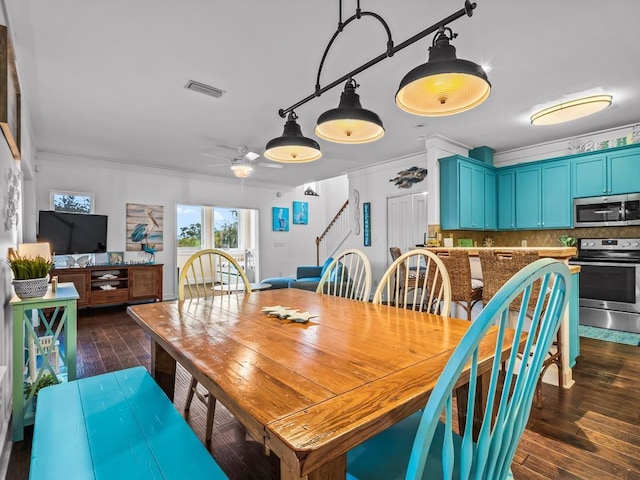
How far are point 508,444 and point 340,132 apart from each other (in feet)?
5.25

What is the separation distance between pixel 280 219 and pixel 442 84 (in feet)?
22.4

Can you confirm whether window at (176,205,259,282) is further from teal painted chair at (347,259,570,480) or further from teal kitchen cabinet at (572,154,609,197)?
teal painted chair at (347,259,570,480)

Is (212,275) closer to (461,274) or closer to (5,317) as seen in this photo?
(5,317)

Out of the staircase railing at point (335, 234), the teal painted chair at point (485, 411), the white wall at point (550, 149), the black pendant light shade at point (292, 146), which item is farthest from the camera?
the staircase railing at point (335, 234)

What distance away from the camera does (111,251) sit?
5.79 metres

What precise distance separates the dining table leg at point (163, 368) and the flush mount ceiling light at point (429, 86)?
1341 millimetres

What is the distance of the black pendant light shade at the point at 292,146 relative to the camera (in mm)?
2004

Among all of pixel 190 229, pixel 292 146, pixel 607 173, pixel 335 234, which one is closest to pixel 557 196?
pixel 607 173

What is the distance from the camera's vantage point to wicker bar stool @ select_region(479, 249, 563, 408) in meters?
2.39

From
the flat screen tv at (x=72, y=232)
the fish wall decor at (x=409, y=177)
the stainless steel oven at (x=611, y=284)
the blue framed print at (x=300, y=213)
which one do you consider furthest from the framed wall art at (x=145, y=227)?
the stainless steel oven at (x=611, y=284)

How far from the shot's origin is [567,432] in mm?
1938

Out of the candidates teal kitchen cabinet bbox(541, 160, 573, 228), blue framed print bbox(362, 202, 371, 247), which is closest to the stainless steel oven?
teal kitchen cabinet bbox(541, 160, 573, 228)

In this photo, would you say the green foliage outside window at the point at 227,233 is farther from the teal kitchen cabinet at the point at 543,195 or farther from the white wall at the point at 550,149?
the teal kitchen cabinet at the point at 543,195

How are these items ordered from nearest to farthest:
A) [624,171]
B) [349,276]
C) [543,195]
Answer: [349,276], [624,171], [543,195]
